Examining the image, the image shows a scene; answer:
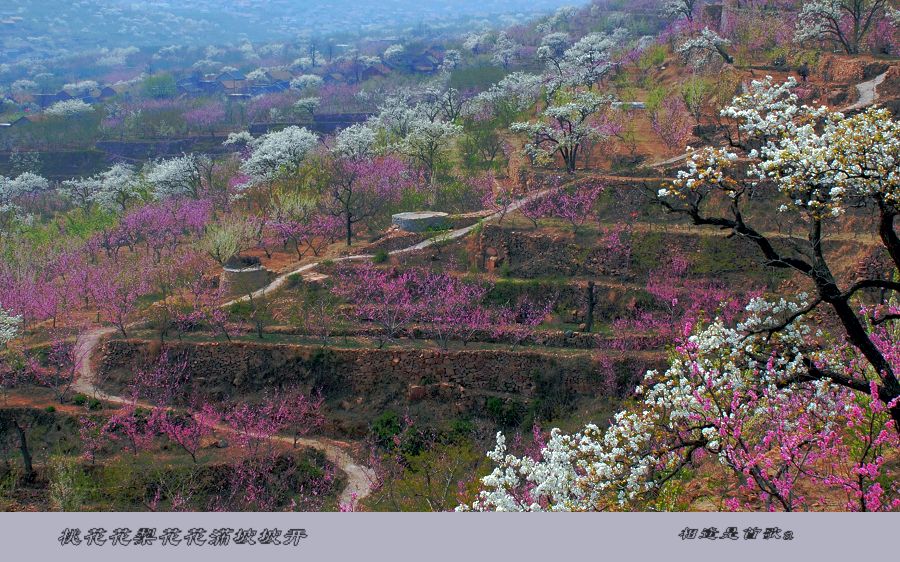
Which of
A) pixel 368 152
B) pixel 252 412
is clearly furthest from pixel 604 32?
pixel 252 412

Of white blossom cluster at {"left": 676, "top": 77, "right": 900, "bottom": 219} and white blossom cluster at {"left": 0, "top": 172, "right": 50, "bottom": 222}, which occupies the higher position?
white blossom cluster at {"left": 676, "top": 77, "right": 900, "bottom": 219}

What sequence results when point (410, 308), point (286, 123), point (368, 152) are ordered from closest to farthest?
point (410, 308), point (368, 152), point (286, 123)

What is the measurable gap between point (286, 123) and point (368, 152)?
92.0 feet

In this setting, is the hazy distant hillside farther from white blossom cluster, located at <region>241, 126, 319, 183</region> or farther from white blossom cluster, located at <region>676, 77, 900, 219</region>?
white blossom cluster, located at <region>676, 77, 900, 219</region>

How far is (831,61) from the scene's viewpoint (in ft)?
125

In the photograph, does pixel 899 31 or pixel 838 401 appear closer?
pixel 838 401

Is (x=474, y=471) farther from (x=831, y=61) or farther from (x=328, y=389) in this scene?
(x=831, y=61)

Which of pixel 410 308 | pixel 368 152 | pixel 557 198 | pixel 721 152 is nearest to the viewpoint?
pixel 721 152

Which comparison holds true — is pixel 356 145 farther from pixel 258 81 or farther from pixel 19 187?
pixel 258 81

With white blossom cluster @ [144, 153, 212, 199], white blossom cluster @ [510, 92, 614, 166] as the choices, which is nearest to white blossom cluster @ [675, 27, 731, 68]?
white blossom cluster @ [510, 92, 614, 166]

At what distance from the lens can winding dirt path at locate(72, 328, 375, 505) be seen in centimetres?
2355

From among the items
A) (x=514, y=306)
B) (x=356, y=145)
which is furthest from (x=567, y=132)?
(x=356, y=145)

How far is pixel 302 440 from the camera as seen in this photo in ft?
86.9

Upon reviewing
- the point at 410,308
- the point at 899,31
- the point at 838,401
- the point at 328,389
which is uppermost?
the point at 899,31
